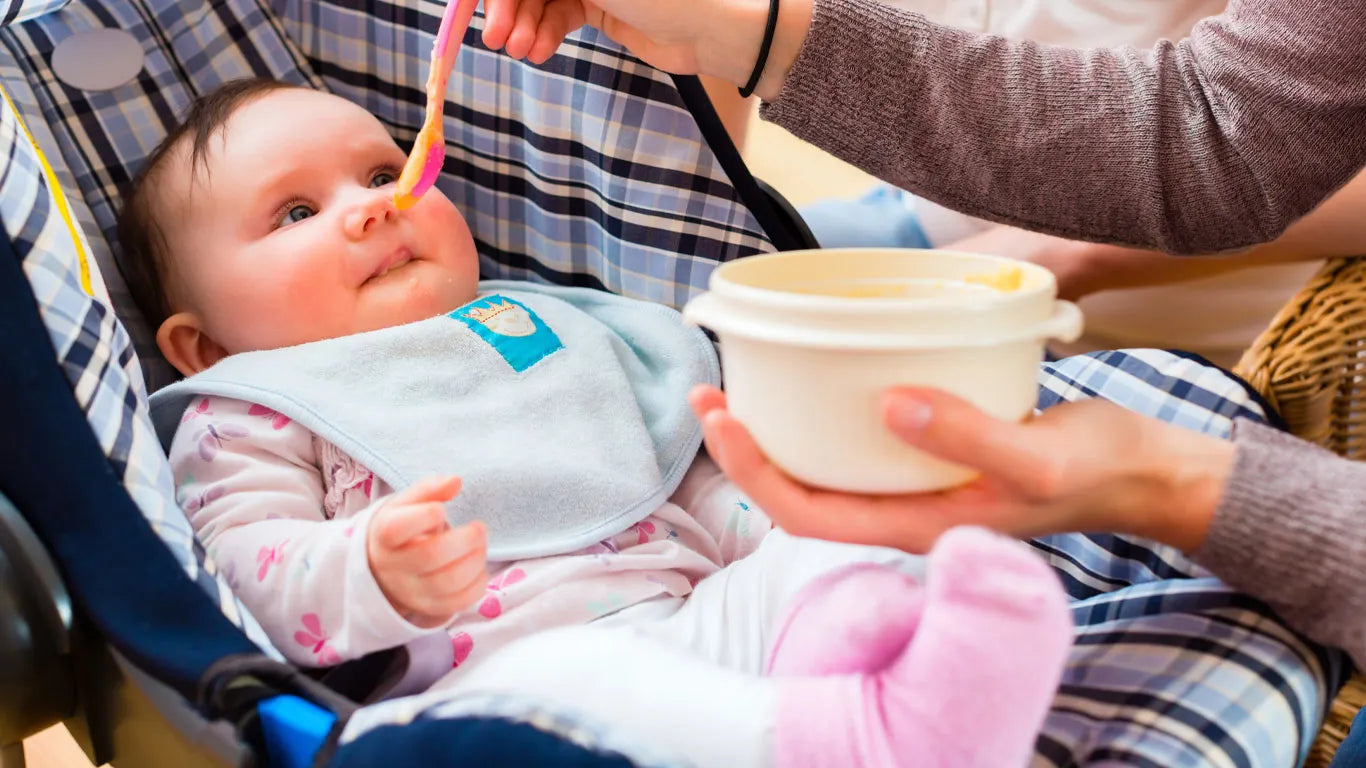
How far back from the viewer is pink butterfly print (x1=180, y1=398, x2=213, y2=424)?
2.93 feet

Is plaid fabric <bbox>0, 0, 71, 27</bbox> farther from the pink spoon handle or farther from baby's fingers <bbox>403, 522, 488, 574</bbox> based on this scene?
baby's fingers <bbox>403, 522, 488, 574</bbox>

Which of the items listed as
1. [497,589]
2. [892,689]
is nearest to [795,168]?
[497,589]

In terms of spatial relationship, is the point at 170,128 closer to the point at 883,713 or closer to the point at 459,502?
the point at 459,502

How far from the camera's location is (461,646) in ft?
2.63

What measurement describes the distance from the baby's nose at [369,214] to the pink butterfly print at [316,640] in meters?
0.35

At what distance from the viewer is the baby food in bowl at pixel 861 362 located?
20.0 inches

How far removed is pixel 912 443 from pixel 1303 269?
3.40ft

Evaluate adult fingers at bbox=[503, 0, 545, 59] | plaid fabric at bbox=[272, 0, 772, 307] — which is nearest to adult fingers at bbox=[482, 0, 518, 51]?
adult fingers at bbox=[503, 0, 545, 59]

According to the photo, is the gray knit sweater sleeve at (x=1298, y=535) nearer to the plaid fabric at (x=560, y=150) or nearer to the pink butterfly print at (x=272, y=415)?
the plaid fabric at (x=560, y=150)

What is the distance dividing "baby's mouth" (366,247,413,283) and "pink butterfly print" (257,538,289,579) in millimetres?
292

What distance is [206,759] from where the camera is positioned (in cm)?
67

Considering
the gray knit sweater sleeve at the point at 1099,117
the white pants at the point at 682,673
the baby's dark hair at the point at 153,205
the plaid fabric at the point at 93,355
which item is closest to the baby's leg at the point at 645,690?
the white pants at the point at 682,673

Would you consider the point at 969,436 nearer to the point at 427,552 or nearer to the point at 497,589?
the point at 427,552

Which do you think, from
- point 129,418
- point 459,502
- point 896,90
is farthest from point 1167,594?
point 129,418
